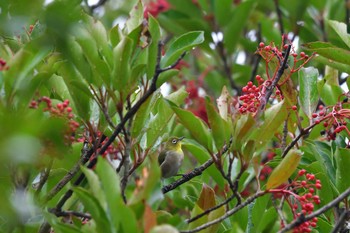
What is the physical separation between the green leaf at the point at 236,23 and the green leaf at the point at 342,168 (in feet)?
8.06

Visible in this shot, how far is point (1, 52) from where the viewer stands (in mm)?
2508

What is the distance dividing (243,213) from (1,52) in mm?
1141

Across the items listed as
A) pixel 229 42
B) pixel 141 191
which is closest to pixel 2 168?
pixel 141 191

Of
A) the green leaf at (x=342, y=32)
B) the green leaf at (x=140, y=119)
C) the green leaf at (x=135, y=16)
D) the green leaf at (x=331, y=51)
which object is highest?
the green leaf at (x=135, y=16)

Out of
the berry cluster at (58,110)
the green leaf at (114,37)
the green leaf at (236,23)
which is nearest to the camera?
the berry cluster at (58,110)

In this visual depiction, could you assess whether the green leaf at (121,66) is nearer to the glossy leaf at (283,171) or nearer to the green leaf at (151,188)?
the green leaf at (151,188)

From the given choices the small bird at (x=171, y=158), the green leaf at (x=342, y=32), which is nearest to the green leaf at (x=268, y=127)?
the green leaf at (x=342, y=32)

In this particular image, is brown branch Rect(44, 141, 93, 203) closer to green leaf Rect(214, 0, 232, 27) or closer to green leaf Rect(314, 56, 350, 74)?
green leaf Rect(314, 56, 350, 74)

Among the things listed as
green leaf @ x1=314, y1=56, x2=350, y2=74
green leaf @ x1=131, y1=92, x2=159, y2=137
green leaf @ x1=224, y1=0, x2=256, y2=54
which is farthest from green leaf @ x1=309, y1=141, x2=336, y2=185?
green leaf @ x1=224, y1=0, x2=256, y2=54

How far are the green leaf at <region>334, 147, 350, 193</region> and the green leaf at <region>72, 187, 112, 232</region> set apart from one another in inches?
47.7

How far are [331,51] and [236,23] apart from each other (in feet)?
7.66

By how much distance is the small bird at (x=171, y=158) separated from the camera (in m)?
3.90

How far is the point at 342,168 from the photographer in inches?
115

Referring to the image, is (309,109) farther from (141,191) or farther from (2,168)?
(2,168)
